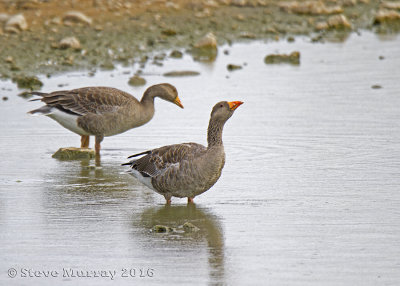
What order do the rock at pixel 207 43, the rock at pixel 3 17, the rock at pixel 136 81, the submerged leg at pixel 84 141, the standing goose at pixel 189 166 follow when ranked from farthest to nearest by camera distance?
1. the rock at pixel 3 17
2. the rock at pixel 207 43
3. the rock at pixel 136 81
4. the submerged leg at pixel 84 141
5. the standing goose at pixel 189 166

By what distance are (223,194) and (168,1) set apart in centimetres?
1728

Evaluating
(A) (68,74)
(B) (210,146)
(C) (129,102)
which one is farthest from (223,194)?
(A) (68,74)

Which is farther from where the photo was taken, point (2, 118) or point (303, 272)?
point (2, 118)

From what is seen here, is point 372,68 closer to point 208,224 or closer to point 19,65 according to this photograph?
point 19,65

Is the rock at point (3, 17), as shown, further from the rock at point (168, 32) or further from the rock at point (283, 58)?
the rock at point (283, 58)

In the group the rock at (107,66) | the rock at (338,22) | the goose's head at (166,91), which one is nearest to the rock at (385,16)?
the rock at (338,22)

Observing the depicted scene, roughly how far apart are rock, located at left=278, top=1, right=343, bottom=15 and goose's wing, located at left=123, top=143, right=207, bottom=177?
18136 millimetres

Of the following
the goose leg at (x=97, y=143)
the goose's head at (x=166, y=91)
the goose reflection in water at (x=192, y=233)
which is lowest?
the goose reflection in water at (x=192, y=233)

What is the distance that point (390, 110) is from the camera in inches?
548

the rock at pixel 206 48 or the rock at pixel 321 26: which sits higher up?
the rock at pixel 321 26

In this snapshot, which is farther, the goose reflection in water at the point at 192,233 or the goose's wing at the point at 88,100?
the goose's wing at the point at 88,100

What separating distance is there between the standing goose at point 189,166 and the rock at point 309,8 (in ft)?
59.5

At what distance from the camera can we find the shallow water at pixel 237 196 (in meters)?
6.89

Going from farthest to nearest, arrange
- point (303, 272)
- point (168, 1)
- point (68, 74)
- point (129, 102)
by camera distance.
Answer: point (168, 1) → point (68, 74) → point (129, 102) → point (303, 272)
